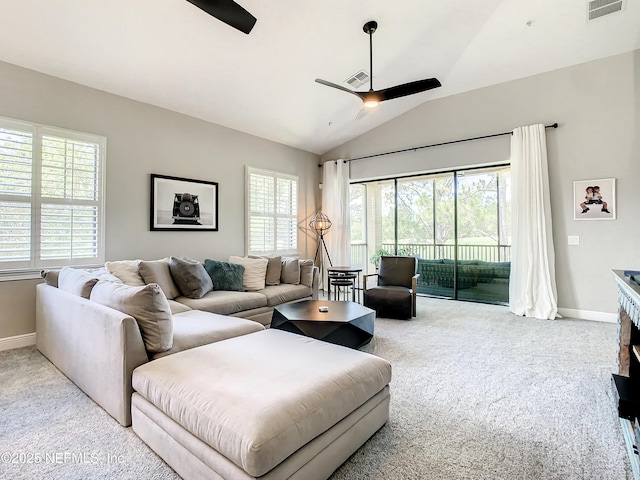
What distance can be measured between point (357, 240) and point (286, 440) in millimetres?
5994

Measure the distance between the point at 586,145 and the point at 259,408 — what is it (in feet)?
17.9

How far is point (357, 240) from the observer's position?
714 cm

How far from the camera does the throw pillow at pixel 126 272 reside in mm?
3400

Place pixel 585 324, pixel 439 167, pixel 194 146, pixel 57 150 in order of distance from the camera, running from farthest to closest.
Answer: pixel 439 167 < pixel 194 146 < pixel 585 324 < pixel 57 150

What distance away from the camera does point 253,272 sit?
14.8ft

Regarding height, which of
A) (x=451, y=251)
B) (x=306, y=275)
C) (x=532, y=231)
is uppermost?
(x=532, y=231)

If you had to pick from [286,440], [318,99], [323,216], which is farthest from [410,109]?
[286,440]

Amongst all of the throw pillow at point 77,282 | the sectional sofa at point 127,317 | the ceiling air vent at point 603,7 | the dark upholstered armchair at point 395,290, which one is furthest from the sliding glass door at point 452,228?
the throw pillow at point 77,282

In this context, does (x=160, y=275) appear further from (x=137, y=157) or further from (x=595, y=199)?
(x=595, y=199)

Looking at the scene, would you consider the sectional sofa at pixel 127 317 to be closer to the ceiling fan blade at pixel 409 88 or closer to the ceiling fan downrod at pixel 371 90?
the ceiling fan downrod at pixel 371 90

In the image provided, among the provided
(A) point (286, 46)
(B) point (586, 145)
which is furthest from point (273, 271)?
(B) point (586, 145)

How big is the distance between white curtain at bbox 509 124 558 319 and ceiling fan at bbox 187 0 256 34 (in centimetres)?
426

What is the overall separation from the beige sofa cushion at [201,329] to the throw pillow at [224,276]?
118 cm

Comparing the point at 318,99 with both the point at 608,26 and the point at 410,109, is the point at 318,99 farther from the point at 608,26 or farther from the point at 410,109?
the point at 608,26
